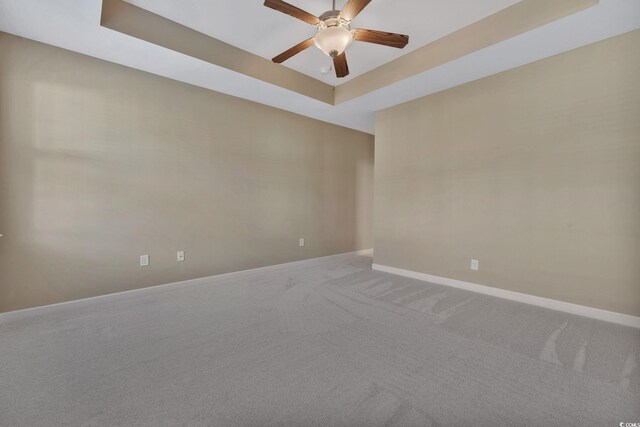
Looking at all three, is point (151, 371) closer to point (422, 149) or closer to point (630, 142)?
point (422, 149)

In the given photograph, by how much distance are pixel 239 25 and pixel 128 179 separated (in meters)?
2.03

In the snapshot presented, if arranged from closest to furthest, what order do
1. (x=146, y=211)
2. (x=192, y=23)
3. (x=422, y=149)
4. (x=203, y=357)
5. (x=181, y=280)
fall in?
(x=203, y=357)
(x=192, y=23)
(x=146, y=211)
(x=181, y=280)
(x=422, y=149)

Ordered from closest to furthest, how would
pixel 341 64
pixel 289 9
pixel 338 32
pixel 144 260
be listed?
pixel 289 9 → pixel 338 32 → pixel 341 64 → pixel 144 260

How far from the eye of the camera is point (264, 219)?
409 centimetres

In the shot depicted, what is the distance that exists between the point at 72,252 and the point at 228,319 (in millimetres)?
1773

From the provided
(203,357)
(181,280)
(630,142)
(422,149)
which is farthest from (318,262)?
(630,142)

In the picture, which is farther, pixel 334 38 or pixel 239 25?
pixel 239 25

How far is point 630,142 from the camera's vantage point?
7.48 ft

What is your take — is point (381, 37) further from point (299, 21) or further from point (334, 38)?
point (299, 21)

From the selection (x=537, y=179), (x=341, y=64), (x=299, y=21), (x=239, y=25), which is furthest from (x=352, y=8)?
(x=537, y=179)

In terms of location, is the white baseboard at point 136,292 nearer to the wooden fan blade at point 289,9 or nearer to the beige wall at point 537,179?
the beige wall at point 537,179

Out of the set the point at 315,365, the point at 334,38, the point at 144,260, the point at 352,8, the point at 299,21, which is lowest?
the point at 315,365

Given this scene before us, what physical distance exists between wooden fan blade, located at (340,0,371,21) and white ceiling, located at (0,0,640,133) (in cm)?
96

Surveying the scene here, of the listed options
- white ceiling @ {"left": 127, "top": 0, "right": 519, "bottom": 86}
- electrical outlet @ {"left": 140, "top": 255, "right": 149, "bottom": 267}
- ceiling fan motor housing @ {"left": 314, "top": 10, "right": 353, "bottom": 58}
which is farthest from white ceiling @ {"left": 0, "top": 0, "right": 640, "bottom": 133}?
electrical outlet @ {"left": 140, "top": 255, "right": 149, "bottom": 267}
